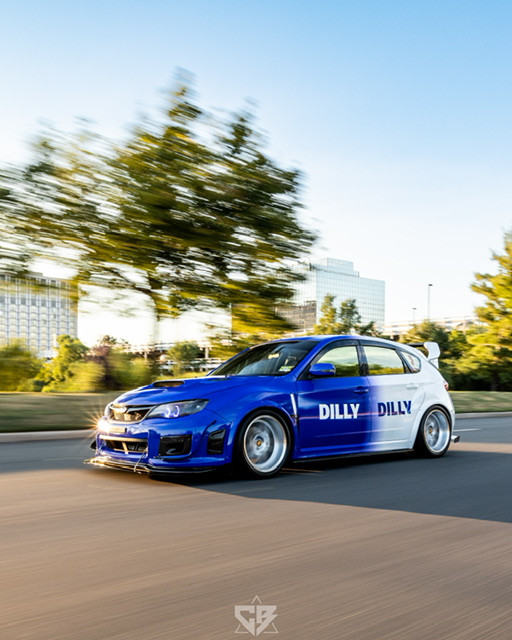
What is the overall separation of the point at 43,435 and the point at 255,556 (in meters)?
9.04

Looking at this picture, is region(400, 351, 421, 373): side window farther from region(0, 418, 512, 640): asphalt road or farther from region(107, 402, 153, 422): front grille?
region(107, 402, 153, 422): front grille

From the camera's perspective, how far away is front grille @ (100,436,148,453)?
7.43m

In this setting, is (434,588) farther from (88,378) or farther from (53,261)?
(88,378)

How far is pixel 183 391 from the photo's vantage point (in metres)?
7.62

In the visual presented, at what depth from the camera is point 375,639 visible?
10.7ft

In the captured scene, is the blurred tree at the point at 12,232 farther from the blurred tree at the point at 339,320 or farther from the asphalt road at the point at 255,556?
the blurred tree at the point at 339,320

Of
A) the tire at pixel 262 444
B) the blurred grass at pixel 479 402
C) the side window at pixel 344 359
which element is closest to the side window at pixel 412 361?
the side window at pixel 344 359

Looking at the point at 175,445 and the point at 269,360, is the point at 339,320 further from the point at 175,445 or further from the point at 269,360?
the point at 175,445

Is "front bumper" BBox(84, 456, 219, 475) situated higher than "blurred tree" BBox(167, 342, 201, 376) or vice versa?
"blurred tree" BBox(167, 342, 201, 376)

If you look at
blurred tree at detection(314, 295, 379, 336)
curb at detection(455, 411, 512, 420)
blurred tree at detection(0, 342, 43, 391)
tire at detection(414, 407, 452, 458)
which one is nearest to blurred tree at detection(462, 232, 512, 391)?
blurred tree at detection(314, 295, 379, 336)

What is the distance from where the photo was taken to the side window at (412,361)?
9.87 m

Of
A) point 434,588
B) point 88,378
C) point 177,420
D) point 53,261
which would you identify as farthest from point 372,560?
point 88,378

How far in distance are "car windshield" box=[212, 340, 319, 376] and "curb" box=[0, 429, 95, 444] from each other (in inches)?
189

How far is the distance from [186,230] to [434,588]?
54.8 ft
